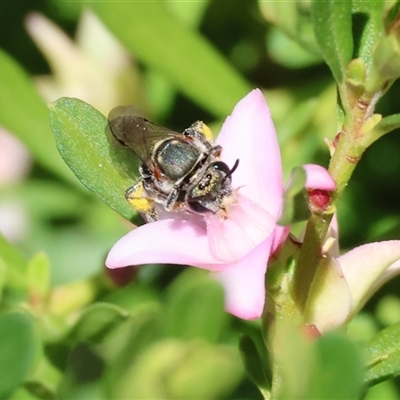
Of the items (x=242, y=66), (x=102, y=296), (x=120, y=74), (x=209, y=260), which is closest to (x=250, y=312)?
(x=209, y=260)

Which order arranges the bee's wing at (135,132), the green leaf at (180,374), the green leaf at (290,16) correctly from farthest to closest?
the green leaf at (290,16)
the bee's wing at (135,132)
the green leaf at (180,374)

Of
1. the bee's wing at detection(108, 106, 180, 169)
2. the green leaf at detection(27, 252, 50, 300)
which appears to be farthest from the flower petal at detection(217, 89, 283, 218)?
the green leaf at detection(27, 252, 50, 300)

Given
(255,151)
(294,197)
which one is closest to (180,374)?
(294,197)

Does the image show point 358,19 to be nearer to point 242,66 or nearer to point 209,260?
point 209,260

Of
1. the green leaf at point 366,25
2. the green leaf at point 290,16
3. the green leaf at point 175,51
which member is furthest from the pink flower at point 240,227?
the green leaf at point 175,51

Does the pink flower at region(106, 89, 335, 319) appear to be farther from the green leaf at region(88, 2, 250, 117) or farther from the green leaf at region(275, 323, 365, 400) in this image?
the green leaf at region(88, 2, 250, 117)

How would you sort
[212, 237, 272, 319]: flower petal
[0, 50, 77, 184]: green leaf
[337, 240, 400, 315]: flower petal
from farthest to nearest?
[0, 50, 77, 184]: green leaf, [337, 240, 400, 315]: flower petal, [212, 237, 272, 319]: flower petal

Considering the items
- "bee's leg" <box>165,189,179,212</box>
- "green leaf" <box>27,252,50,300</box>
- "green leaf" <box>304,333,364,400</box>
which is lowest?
"green leaf" <box>304,333,364,400</box>

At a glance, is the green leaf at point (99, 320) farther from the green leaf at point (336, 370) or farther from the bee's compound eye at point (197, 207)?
the green leaf at point (336, 370)
